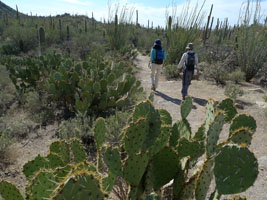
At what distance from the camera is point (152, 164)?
2.00 meters

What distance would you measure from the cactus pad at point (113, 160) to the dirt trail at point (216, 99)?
1974mm

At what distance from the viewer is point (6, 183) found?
1.79 m

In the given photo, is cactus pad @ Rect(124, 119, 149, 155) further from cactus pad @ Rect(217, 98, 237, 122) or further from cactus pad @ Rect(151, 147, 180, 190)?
cactus pad @ Rect(217, 98, 237, 122)

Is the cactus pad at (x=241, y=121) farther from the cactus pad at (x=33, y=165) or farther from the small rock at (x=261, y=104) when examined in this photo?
the small rock at (x=261, y=104)

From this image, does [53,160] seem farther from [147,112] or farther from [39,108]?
[39,108]

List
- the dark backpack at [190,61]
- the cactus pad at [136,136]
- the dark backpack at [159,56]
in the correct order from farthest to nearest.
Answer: the dark backpack at [159,56]
the dark backpack at [190,61]
the cactus pad at [136,136]

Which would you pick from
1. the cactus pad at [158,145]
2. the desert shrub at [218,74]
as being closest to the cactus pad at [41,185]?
the cactus pad at [158,145]

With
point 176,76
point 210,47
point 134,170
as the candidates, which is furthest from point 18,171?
point 210,47

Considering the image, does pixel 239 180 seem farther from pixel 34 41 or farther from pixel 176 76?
pixel 34 41

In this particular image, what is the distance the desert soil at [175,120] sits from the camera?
3240mm

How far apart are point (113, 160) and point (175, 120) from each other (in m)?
3.72

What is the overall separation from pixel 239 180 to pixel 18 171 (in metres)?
3.13

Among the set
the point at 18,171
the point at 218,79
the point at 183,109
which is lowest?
the point at 18,171

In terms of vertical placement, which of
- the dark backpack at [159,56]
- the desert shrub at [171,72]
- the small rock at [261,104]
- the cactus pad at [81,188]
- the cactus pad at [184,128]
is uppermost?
the dark backpack at [159,56]
